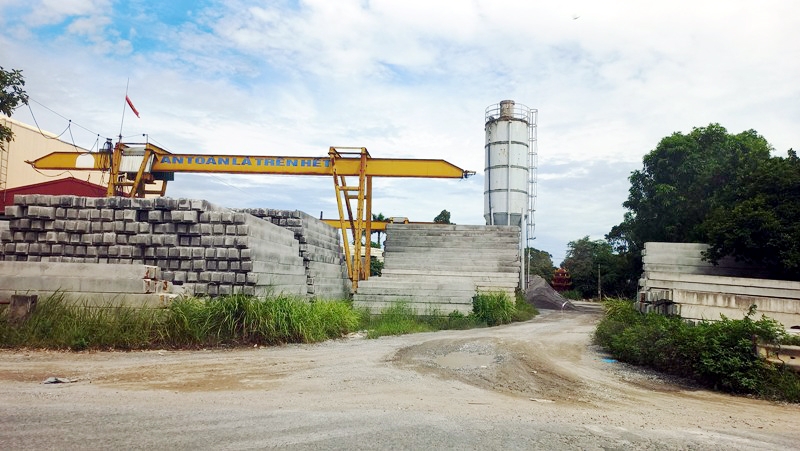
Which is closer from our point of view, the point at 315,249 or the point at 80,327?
the point at 80,327

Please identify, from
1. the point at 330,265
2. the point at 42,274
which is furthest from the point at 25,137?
the point at 42,274

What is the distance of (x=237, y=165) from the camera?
694 inches

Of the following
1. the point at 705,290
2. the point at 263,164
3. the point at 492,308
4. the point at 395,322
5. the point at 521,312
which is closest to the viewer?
the point at 705,290

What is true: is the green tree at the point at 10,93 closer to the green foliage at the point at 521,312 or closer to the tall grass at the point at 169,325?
the tall grass at the point at 169,325

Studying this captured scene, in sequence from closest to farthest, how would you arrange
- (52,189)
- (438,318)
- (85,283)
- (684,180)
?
(85,283) → (438,318) → (684,180) → (52,189)

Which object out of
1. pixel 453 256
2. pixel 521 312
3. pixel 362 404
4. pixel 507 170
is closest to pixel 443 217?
pixel 507 170

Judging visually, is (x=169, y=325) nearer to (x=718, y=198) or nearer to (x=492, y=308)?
(x=492, y=308)

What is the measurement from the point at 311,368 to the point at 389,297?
8317mm

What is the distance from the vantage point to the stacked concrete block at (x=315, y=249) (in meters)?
15.2

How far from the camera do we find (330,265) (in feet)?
57.2

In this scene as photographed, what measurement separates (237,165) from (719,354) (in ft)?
48.2

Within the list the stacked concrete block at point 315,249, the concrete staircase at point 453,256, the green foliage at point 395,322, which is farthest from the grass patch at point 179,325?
the concrete staircase at point 453,256

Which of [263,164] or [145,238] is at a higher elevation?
[263,164]

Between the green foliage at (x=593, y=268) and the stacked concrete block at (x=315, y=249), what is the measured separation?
1615 centimetres
